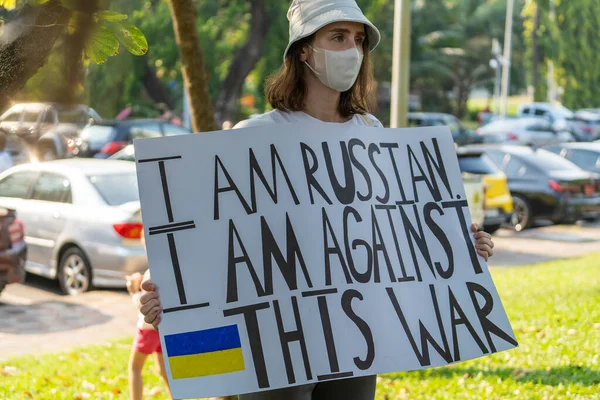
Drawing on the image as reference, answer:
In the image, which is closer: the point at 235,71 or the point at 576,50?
the point at 235,71

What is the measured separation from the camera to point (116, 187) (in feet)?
35.7

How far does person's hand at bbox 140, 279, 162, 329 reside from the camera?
2900 millimetres

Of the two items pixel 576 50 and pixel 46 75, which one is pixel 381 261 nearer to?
pixel 46 75

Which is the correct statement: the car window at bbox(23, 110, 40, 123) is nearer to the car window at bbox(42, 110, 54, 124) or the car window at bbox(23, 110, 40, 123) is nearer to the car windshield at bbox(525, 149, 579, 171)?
the car window at bbox(42, 110, 54, 124)

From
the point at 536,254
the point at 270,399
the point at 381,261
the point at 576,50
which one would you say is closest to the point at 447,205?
the point at 381,261

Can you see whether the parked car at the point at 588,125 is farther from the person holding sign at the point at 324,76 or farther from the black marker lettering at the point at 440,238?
the person holding sign at the point at 324,76

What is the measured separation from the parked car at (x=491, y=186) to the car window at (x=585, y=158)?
4.81 m

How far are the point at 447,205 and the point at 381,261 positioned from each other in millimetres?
382

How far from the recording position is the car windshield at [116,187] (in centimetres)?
1067

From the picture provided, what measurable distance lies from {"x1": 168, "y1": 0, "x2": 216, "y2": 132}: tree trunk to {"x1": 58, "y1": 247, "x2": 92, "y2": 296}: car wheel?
5649 millimetres

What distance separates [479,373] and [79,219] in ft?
19.0

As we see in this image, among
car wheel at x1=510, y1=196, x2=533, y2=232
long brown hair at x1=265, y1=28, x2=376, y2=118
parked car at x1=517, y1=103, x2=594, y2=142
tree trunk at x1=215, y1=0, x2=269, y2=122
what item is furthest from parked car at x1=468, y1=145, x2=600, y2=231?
parked car at x1=517, y1=103, x2=594, y2=142

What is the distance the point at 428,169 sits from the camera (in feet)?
11.3

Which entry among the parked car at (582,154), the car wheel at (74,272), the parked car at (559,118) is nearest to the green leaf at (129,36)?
the car wheel at (74,272)
